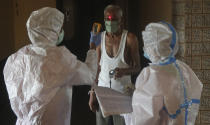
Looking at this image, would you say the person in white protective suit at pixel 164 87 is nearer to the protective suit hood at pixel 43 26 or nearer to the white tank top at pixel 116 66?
the white tank top at pixel 116 66

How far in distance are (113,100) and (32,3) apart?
269 cm

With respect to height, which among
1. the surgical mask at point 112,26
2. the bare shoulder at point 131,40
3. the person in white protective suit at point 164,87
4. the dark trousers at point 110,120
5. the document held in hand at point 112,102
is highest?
the surgical mask at point 112,26

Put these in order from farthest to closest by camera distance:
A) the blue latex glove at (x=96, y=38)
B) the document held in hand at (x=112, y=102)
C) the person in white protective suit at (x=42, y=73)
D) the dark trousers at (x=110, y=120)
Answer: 1. the blue latex glove at (x=96, y=38)
2. the dark trousers at (x=110, y=120)
3. the person in white protective suit at (x=42, y=73)
4. the document held in hand at (x=112, y=102)

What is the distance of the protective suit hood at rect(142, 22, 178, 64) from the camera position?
1654 millimetres

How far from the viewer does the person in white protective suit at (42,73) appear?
1915mm

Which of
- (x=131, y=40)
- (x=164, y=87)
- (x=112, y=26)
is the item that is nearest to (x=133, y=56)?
(x=131, y=40)

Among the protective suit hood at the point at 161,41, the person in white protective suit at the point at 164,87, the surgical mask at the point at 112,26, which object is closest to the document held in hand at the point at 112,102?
the person in white protective suit at the point at 164,87

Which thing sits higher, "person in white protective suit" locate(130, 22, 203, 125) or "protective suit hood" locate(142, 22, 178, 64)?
"protective suit hood" locate(142, 22, 178, 64)

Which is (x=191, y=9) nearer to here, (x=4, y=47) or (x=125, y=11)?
(x=125, y=11)

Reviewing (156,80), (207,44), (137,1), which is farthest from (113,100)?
(137,1)

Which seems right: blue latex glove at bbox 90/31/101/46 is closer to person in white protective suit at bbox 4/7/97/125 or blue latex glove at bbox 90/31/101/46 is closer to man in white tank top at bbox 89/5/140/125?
man in white tank top at bbox 89/5/140/125

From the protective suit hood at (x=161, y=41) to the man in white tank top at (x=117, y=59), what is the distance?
1.48ft

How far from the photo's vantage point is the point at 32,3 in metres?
4.18

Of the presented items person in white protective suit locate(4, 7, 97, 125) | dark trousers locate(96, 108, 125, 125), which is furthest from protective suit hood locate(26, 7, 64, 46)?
dark trousers locate(96, 108, 125, 125)
